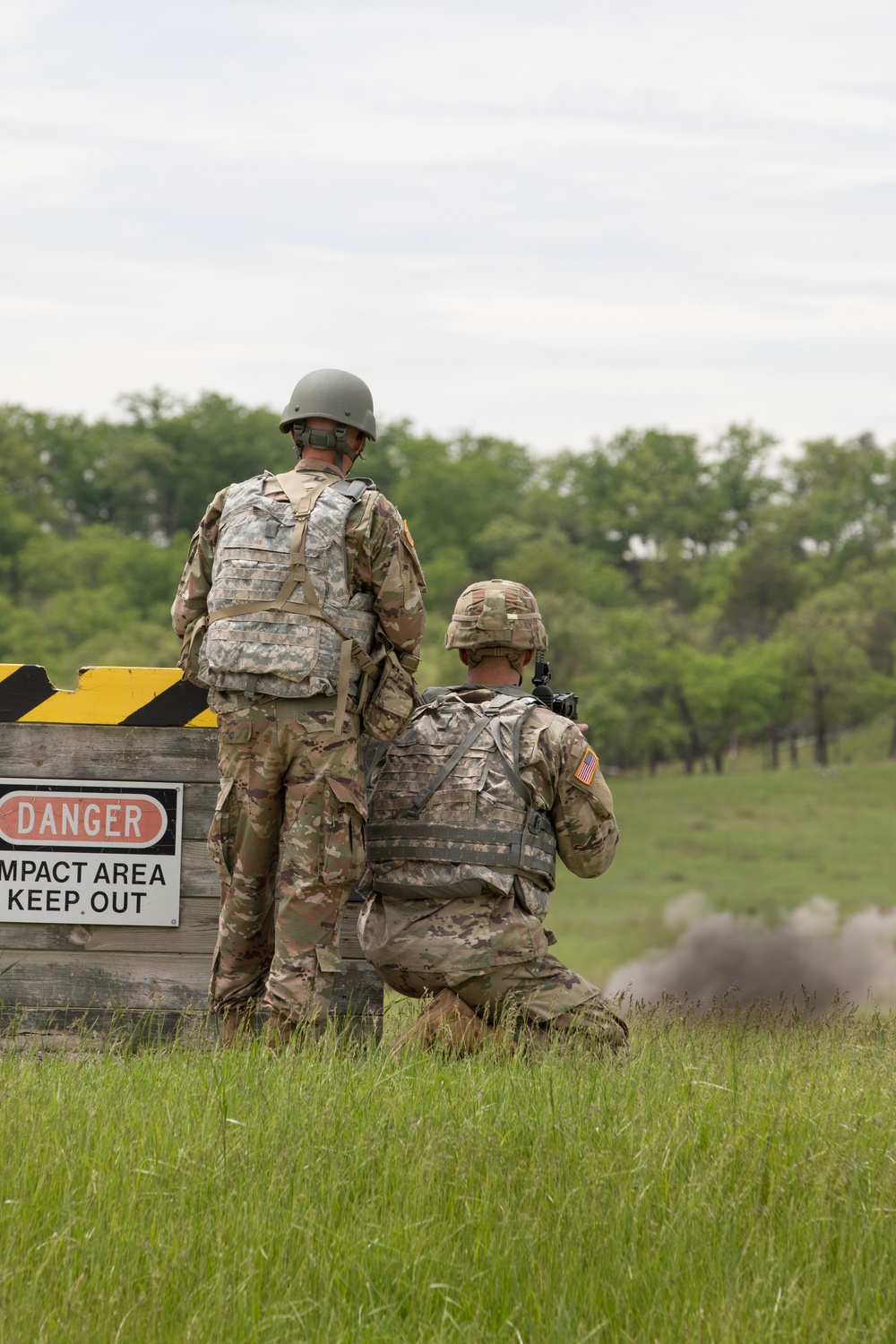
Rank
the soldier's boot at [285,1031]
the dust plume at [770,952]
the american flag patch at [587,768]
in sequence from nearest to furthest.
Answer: the soldier's boot at [285,1031], the american flag patch at [587,768], the dust plume at [770,952]

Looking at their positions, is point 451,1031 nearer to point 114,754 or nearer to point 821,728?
point 114,754

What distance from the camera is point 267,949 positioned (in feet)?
16.0

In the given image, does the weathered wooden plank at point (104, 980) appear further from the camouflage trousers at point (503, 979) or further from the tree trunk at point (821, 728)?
the tree trunk at point (821, 728)

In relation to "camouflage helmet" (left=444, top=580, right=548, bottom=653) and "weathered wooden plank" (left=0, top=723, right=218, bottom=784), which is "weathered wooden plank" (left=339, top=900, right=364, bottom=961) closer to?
"weathered wooden plank" (left=0, top=723, right=218, bottom=784)

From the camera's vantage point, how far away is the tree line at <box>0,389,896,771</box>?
69.9 metres

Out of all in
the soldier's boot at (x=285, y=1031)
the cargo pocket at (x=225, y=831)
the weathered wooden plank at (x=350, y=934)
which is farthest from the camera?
the weathered wooden plank at (x=350, y=934)

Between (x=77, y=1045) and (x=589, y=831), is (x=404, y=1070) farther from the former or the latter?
(x=77, y=1045)

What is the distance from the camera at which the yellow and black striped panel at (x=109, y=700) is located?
5301 mm

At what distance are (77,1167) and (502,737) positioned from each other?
211 cm

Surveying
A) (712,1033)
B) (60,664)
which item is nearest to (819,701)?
(60,664)

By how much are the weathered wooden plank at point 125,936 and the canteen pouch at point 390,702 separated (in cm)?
104

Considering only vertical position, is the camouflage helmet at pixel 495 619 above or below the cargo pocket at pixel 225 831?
above

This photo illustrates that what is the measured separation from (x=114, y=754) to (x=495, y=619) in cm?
146

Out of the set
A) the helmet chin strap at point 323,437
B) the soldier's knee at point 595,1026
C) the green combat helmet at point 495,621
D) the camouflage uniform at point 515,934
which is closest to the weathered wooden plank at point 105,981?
the camouflage uniform at point 515,934
